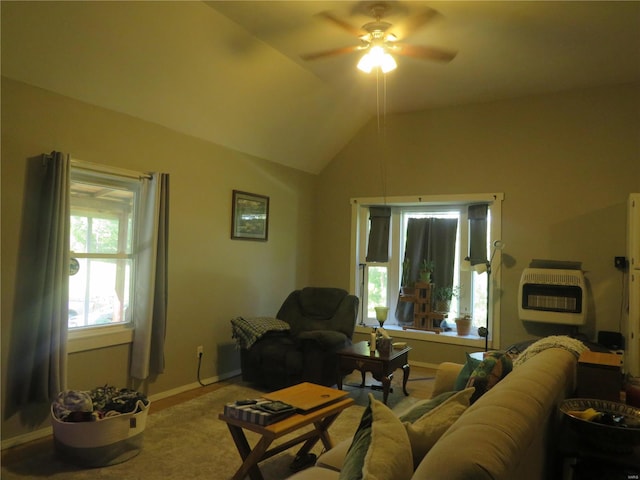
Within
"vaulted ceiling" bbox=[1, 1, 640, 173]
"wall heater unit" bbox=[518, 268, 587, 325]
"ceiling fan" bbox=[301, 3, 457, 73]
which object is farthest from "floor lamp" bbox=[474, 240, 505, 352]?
"ceiling fan" bbox=[301, 3, 457, 73]

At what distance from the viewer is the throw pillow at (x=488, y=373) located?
77.3 inches

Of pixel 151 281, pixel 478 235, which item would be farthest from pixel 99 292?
pixel 478 235

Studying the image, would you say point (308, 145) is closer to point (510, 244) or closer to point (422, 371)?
point (510, 244)

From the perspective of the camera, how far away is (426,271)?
5.54 metres

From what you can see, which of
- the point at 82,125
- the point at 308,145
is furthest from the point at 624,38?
the point at 82,125

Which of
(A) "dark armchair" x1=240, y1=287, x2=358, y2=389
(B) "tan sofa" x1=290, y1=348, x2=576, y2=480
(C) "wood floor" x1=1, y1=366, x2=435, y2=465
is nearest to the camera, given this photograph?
(B) "tan sofa" x1=290, y1=348, x2=576, y2=480

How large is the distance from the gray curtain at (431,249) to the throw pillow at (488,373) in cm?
348

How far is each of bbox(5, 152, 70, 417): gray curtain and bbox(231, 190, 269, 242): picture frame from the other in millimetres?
1887

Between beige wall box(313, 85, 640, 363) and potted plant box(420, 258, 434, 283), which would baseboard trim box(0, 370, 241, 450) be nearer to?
beige wall box(313, 85, 640, 363)

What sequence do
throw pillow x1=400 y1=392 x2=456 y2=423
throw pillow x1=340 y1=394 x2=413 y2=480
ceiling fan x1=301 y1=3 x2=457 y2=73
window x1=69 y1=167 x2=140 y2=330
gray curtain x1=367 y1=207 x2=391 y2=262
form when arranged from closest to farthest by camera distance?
throw pillow x1=340 y1=394 x2=413 y2=480, throw pillow x1=400 y1=392 x2=456 y2=423, ceiling fan x1=301 y1=3 x2=457 y2=73, window x1=69 y1=167 x2=140 y2=330, gray curtain x1=367 y1=207 x2=391 y2=262

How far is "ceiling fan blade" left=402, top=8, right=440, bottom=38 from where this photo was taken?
126 inches

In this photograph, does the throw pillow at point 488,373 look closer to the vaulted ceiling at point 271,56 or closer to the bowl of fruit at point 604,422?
the bowl of fruit at point 604,422

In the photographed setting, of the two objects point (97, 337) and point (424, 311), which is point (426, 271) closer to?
point (424, 311)

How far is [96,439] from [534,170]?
4.66 m
